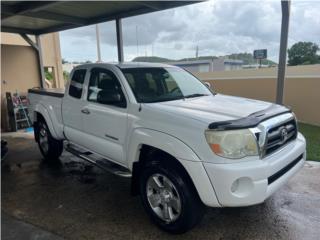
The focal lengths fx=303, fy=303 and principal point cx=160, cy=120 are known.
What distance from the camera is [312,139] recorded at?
7.41 m

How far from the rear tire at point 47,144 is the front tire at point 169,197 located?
309cm

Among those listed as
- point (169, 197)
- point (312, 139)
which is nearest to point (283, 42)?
point (312, 139)

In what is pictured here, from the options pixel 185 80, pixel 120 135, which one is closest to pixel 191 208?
pixel 120 135

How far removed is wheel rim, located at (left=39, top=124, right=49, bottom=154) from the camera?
610cm

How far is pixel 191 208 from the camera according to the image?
3.06m

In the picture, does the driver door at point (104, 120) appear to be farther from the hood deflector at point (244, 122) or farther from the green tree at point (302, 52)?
the green tree at point (302, 52)

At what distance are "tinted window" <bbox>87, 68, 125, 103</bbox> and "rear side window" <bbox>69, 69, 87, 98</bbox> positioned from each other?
0.97 feet

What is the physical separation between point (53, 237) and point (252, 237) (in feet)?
7.09

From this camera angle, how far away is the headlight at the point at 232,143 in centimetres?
285

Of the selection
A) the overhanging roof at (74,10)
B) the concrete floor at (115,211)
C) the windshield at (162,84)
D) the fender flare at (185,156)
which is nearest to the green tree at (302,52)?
the overhanging roof at (74,10)

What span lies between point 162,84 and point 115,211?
185cm

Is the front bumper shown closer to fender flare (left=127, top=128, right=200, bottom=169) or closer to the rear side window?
fender flare (left=127, top=128, right=200, bottom=169)

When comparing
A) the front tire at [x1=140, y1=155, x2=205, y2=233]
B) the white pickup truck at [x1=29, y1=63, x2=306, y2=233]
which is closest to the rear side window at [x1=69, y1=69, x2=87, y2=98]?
the white pickup truck at [x1=29, y1=63, x2=306, y2=233]

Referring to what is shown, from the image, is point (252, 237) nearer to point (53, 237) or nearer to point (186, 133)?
point (186, 133)
